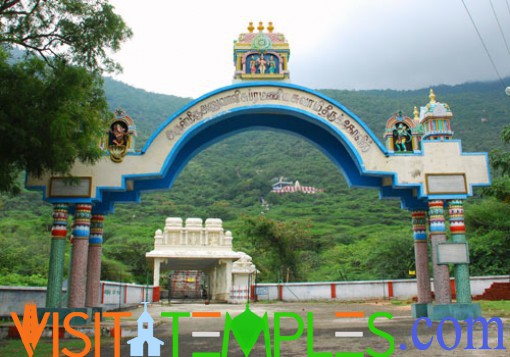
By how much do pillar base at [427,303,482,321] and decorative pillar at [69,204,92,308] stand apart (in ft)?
24.6

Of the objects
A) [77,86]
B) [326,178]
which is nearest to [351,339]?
[77,86]

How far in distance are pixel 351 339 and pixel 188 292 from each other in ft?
103

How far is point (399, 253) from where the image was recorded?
94.5 feet

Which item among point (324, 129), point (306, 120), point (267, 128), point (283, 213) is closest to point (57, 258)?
A: point (267, 128)

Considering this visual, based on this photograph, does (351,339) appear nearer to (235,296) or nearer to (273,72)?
(273,72)

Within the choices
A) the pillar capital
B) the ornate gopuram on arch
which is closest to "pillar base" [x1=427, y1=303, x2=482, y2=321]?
the ornate gopuram on arch

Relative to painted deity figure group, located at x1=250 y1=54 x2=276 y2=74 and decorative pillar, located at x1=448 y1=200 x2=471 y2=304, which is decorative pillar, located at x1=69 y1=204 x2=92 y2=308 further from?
decorative pillar, located at x1=448 y1=200 x2=471 y2=304

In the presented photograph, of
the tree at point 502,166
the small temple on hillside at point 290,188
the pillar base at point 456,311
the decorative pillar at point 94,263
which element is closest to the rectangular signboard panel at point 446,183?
the pillar base at point 456,311

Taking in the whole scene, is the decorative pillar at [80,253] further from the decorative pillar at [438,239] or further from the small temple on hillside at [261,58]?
the decorative pillar at [438,239]

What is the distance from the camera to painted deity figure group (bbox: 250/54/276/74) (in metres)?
11.6

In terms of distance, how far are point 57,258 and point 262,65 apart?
6169 millimetres

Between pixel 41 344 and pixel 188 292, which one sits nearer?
pixel 41 344

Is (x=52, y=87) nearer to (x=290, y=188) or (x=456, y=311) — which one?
(x=456, y=311)

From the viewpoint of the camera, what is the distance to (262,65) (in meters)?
11.6
